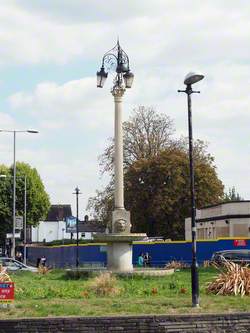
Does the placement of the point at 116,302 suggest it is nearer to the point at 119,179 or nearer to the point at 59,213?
the point at 119,179

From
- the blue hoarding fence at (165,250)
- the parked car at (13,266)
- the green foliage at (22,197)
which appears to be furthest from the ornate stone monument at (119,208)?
the green foliage at (22,197)

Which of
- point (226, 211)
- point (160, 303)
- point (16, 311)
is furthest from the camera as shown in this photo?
point (226, 211)

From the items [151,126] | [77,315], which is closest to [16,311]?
[77,315]

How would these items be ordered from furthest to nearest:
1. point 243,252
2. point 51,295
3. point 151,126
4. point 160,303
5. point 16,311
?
point 151,126, point 243,252, point 51,295, point 160,303, point 16,311

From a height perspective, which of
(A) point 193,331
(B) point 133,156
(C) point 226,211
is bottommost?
(A) point 193,331

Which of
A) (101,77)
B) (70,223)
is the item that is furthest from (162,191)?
(101,77)

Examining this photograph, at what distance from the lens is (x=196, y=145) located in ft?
236

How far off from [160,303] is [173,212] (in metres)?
49.4

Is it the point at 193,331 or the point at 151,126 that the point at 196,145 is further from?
the point at 193,331

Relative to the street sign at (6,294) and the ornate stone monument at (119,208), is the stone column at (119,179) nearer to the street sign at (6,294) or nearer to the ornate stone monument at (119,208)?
the ornate stone monument at (119,208)

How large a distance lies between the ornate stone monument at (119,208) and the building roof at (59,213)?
321 feet

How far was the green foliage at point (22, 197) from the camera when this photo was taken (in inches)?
3118

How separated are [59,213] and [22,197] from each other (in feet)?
168

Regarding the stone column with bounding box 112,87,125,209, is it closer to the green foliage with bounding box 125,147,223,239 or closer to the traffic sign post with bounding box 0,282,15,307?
the traffic sign post with bounding box 0,282,15,307
